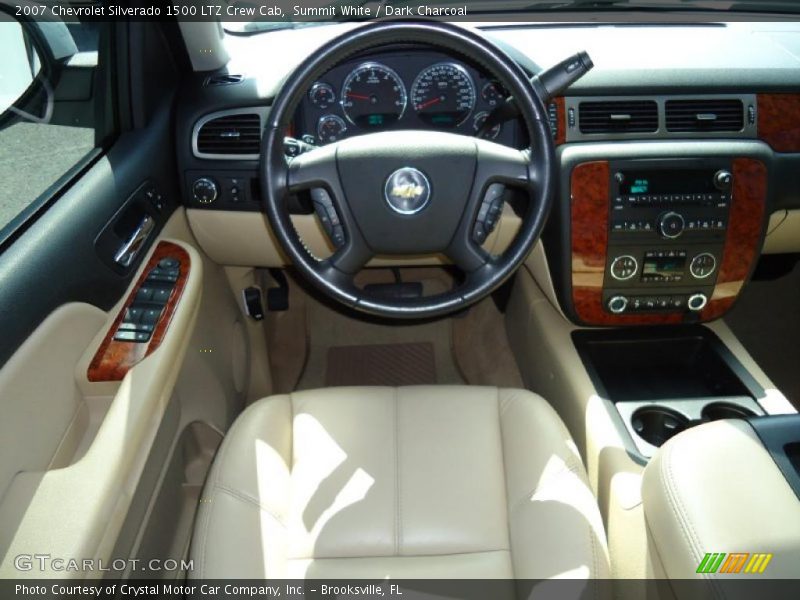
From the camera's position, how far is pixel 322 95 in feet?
5.54

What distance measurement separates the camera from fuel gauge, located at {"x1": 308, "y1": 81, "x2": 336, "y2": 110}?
5.50 ft

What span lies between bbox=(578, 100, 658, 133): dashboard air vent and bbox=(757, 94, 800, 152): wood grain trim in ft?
1.01

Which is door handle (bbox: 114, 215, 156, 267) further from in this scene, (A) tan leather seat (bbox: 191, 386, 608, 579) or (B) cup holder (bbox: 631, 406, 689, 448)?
(B) cup holder (bbox: 631, 406, 689, 448)

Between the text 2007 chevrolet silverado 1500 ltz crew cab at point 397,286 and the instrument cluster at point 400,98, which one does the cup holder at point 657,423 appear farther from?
the instrument cluster at point 400,98

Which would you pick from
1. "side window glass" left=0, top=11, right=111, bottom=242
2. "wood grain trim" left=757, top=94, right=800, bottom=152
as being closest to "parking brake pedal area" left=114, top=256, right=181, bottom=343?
"side window glass" left=0, top=11, right=111, bottom=242

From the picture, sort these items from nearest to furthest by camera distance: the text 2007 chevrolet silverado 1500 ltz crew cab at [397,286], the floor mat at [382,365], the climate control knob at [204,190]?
the text 2007 chevrolet silverado 1500 ltz crew cab at [397,286], the climate control knob at [204,190], the floor mat at [382,365]

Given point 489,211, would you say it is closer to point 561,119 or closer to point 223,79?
point 561,119

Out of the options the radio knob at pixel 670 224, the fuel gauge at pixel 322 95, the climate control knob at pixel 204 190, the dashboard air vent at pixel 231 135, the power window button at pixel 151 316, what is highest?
the fuel gauge at pixel 322 95

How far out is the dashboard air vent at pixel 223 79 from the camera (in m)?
1.77

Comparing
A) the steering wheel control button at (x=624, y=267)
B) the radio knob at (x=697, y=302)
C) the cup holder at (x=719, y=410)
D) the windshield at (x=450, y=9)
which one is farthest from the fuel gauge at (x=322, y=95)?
the cup holder at (x=719, y=410)

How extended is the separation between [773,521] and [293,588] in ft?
2.60

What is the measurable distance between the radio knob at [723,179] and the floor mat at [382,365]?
47.8 inches

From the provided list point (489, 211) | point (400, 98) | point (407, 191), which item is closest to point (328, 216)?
point (407, 191)

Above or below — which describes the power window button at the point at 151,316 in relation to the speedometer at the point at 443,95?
below
